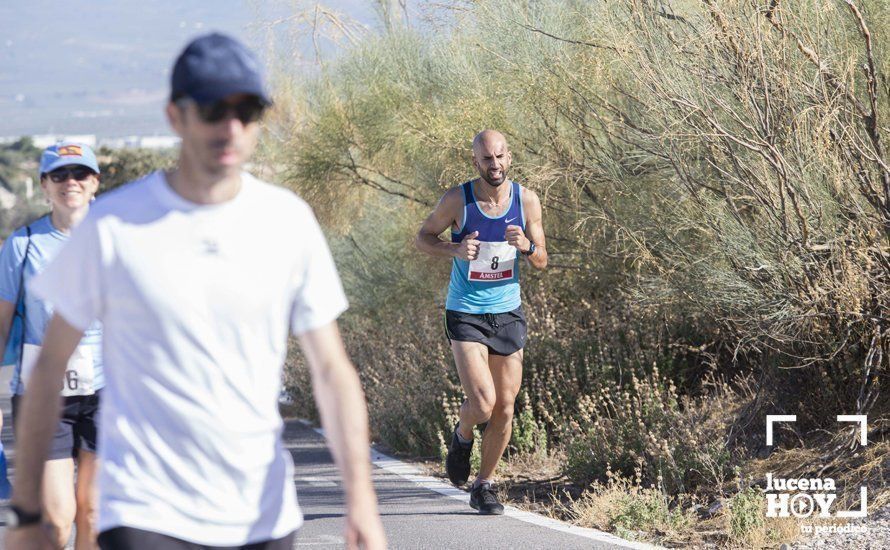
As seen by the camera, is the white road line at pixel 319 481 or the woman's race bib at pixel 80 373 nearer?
the woman's race bib at pixel 80 373

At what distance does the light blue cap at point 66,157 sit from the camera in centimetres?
524

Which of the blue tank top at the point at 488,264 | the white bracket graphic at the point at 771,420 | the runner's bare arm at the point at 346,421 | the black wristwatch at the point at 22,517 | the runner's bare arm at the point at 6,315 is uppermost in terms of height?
the blue tank top at the point at 488,264

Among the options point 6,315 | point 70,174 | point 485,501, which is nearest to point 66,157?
point 70,174

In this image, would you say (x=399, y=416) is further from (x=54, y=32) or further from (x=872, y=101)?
(x=54, y=32)

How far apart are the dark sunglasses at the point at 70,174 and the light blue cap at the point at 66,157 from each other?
0.06 feet

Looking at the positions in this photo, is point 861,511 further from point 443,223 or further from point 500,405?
point 443,223

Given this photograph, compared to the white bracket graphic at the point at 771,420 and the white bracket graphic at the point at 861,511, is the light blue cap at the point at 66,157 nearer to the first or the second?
the white bracket graphic at the point at 861,511

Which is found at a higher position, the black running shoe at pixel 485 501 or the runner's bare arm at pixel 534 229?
the runner's bare arm at pixel 534 229

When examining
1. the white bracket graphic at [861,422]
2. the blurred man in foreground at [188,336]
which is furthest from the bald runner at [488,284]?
the blurred man in foreground at [188,336]

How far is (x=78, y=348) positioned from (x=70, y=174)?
0.72m

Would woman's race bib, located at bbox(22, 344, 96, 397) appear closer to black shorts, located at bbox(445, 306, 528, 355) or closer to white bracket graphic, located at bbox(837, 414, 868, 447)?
black shorts, located at bbox(445, 306, 528, 355)

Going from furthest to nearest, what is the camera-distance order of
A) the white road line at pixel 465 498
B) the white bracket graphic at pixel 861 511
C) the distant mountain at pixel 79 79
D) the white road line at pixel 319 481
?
the distant mountain at pixel 79 79, the white road line at pixel 319 481, the white road line at pixel 465 498, the white bracket graphic at pixel 861 511

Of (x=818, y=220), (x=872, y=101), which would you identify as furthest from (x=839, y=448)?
(x=872, y=101)

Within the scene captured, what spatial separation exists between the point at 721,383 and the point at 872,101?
7.69ft
